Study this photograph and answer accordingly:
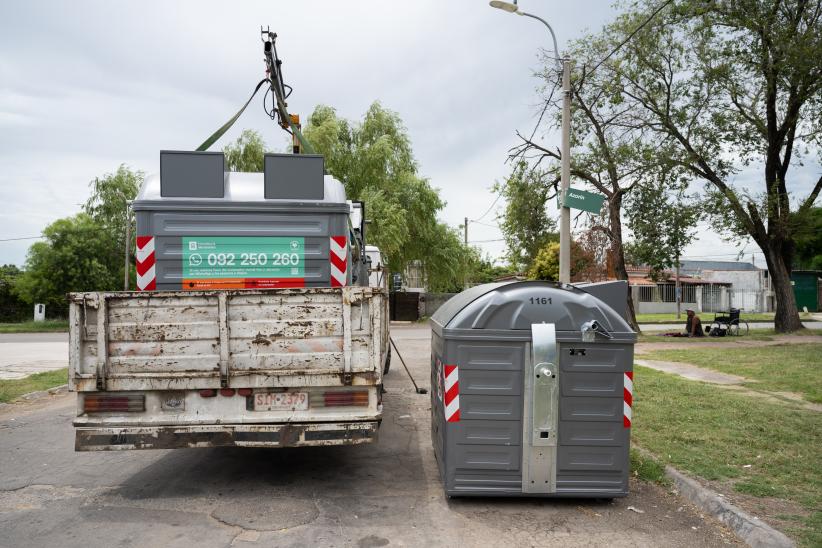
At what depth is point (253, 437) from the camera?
15.8ft

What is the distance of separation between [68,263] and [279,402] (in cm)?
3151

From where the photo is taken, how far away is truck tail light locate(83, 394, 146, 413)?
4809mm

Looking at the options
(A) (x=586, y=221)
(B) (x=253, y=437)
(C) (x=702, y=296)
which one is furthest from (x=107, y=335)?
(C) (x=702, y=296)

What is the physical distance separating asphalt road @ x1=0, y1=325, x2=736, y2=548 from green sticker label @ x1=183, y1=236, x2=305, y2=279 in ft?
6.58

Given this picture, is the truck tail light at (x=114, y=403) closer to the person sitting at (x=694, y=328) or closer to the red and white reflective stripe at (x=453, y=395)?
the red and white reflective stripe at (x=453, y=395)

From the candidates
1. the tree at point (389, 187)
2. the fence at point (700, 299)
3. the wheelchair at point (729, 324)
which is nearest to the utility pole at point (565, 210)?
the wheelchair at point (729, 324)

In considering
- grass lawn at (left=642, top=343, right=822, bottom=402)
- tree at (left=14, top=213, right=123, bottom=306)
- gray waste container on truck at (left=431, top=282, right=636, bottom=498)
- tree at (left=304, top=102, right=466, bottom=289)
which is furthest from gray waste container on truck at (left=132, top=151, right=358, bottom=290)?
tree at (left=14, top=213, right=123, bottom=306)

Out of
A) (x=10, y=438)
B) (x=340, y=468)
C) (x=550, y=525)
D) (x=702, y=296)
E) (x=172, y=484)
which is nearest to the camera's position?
(x=550, y=525)

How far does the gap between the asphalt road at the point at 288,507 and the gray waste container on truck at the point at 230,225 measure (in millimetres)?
1953

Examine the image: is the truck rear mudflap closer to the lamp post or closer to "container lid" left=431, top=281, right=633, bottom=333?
"container lid" left=431, top=281, right=633, bottom=333

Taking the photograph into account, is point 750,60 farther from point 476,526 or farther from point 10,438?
point 10,438

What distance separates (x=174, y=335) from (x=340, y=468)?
220cm

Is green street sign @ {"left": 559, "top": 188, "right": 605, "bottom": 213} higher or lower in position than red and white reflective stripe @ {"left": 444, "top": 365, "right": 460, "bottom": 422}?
higher

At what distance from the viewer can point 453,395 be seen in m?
4.85
